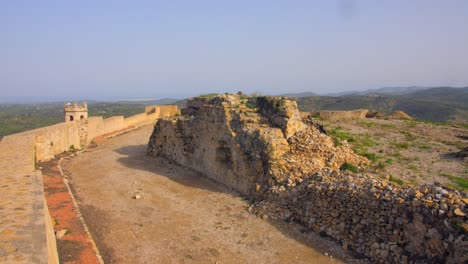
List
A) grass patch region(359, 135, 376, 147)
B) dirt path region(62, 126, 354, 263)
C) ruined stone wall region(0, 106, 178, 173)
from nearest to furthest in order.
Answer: dirt path region(62, 126, 354, 263), ruined stone wall region(0, 106, 178, 173), grass patch region(359, 135, 376, 147)

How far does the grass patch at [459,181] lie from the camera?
976 cm

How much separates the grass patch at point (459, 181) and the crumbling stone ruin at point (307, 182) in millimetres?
2365

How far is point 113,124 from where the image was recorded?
24062mm

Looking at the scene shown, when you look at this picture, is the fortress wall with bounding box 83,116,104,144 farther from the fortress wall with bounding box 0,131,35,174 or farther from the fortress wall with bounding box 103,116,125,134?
the fortress wall with bounding box 0,131,35,174

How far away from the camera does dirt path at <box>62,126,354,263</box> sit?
726 cm

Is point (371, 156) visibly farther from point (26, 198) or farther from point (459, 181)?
point (26, 198)

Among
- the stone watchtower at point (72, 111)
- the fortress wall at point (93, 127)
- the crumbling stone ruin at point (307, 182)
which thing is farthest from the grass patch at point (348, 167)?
the stone watchtower at point (72, 111)

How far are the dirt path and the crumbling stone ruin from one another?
680 mm

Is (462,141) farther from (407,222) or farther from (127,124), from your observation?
(127,124)

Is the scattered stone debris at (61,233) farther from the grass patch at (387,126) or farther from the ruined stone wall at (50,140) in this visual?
the grass patch at (387,126)

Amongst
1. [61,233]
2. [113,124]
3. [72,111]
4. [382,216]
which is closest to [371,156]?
[382,216]

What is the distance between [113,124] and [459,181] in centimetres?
2048

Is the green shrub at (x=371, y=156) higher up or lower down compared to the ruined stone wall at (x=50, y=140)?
lower down

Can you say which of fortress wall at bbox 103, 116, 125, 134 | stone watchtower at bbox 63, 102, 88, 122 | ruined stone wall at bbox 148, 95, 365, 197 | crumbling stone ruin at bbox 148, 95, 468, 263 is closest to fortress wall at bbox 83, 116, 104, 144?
fortress wall at bbox 103, 116, 125, 134
